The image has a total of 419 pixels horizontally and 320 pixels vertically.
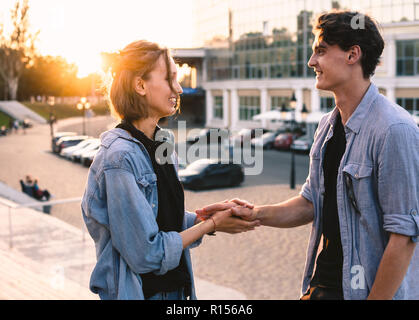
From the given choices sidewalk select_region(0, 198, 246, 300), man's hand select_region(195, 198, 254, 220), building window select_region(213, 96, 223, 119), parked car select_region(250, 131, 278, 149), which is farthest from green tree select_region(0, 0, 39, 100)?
man's hand select_region(195, 198, 254, 220)

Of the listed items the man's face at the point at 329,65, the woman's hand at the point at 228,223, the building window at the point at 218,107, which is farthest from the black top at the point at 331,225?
the building window at the point at 218,107

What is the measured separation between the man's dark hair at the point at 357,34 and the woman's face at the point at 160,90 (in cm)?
79

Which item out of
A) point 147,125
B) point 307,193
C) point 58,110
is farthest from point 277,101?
point 147,125

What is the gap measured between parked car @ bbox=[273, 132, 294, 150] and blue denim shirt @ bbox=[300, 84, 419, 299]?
31.0 meters

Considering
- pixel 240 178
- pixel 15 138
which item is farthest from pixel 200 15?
pixel 240 178

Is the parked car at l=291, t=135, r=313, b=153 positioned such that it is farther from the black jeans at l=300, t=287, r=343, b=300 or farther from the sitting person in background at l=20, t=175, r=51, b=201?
the black jeans at l=300, t=287, r=343, b=300

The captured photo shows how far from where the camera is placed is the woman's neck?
263 cm

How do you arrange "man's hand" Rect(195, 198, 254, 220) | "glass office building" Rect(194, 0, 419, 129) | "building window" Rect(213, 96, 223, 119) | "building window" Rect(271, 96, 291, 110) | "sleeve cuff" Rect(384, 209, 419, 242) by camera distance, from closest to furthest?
"sleeve cuff" Rect(384, 209, 419, 242) → "man's hand" Rect(195, 198, 254, 220) → "glass office building" Rect(194, 0, 419, 129) → "building window" Rect(271, 96, 291, 110) → "building window" Rect(213, 96, 223, 119)

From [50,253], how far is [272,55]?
37.4m

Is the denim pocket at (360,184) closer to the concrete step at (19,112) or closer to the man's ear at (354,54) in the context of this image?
the man's ear at (354,54)

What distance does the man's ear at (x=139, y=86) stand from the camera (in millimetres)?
2553

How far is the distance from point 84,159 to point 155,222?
88.2 feet

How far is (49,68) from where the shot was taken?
77500mm

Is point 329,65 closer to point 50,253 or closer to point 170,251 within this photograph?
point 170,251
